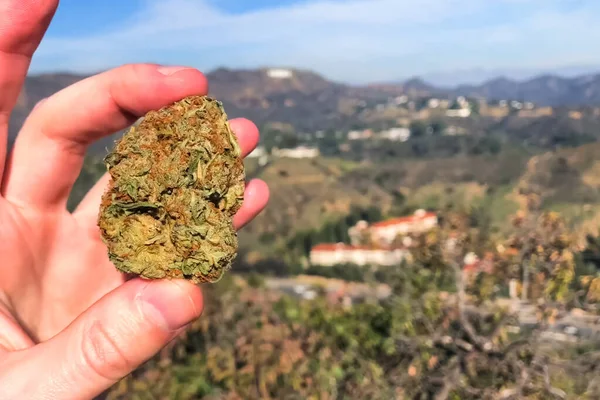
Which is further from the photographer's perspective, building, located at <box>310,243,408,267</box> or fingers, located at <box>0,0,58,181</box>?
building, located at <box>310,243,408,267</box>

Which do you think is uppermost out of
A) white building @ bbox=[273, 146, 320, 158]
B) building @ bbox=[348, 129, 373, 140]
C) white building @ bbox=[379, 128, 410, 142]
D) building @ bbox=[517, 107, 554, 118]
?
building @ bbox=[517, 107, 554, 118]

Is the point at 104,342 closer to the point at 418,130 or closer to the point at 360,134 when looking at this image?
the point at 418,130

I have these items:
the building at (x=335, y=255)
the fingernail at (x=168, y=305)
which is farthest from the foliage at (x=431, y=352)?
the building at (x=335, y=255)

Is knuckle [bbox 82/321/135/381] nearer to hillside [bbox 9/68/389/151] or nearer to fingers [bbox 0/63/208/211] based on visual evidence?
fingers [bbox 0/63/208/211]

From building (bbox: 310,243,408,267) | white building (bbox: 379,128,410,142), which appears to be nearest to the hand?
building (bbox: 310,243,408,267)

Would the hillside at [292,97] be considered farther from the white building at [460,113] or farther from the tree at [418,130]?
the tree at [418,130]

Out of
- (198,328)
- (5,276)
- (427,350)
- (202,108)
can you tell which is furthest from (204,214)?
(198,328)

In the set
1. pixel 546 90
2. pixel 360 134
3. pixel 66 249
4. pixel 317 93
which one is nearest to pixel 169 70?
pixel 66 249

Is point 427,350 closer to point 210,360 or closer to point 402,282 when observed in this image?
point 402,282
